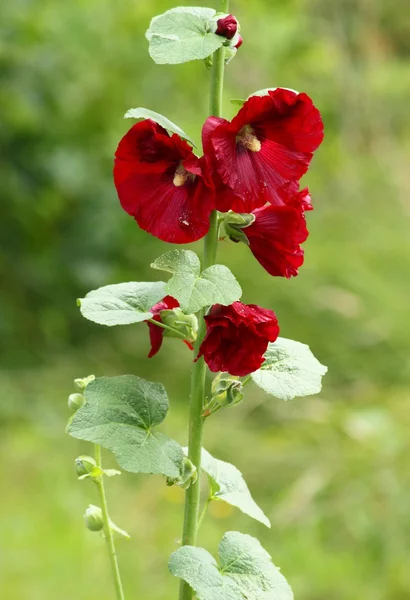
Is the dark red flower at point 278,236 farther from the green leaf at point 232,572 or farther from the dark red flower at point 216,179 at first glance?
the green leaf at point 232,572

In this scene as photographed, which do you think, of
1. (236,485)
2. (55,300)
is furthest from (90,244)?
(236,485)

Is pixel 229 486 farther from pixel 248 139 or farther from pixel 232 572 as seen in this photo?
pixel 248 139

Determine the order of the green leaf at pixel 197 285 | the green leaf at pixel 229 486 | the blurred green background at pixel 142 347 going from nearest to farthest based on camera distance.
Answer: the green leaf at pixel 197 285 → the green leaf at pixel 229 486 → the blurred green background at pixel 142 347

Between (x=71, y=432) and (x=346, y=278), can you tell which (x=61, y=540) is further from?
(x=346, y=278)

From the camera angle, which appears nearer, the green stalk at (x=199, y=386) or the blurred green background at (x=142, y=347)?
the green stalk at (x=199, y=386)

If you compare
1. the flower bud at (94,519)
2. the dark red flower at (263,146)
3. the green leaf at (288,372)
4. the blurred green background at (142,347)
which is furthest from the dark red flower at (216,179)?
the blurred green background at (142,347)

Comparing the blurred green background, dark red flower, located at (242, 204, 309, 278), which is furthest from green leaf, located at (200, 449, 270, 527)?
the blurred green background
